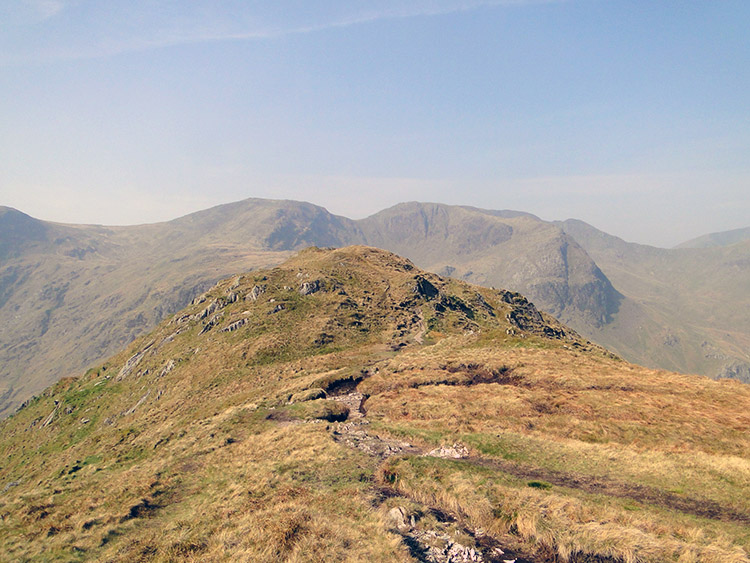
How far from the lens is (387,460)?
28688 mm

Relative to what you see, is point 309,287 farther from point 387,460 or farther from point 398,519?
point 398,519

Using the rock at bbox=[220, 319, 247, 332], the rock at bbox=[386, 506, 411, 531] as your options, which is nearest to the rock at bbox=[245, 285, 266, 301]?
the rock at bbox=[220, 319, 247, 332]

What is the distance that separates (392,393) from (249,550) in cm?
3181

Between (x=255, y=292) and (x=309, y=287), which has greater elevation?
(x=309, y=287)

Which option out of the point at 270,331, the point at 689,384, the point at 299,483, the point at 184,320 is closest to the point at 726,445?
the point at 689,384

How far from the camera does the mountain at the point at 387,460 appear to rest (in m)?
18.5

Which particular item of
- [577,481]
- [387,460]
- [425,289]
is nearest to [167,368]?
[425,289]

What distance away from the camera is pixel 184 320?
99750mm

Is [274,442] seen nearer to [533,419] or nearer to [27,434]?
[533,419]

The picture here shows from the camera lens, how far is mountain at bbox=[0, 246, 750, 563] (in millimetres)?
18531

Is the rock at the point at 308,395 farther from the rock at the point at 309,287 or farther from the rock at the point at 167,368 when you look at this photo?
the rock at the point at 309,287

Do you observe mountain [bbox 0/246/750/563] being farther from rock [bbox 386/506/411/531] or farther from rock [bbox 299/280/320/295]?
rock [bbox 299/280/320/295]

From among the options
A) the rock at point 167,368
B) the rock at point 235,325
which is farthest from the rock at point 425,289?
the rock at point 167,368

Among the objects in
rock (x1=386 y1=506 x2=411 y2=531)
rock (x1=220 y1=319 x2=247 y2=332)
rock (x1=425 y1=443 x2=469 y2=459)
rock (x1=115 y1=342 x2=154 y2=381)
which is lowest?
rock (x1=115 y1=342 x2=154 y2=381)
